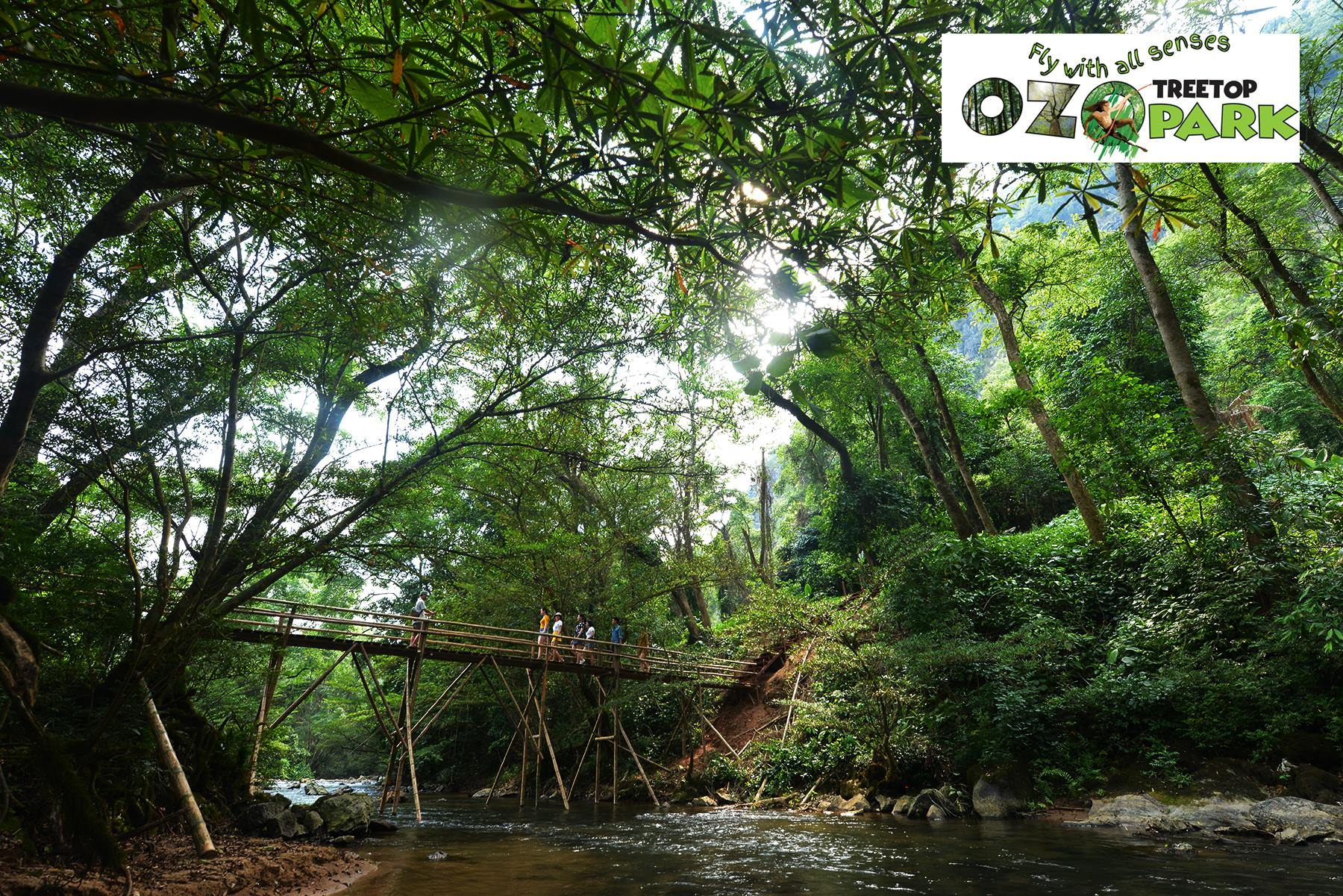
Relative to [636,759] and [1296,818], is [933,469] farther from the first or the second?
[636,759]

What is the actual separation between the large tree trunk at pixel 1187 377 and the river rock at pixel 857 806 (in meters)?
6.30

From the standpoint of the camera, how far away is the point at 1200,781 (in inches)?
287

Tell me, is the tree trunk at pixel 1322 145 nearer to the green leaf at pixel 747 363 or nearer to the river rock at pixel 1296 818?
the river rock at pixel 1296 818

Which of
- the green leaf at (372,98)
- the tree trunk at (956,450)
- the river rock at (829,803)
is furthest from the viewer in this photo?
the tree trunk at (956,450)

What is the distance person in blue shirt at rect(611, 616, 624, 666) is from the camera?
1224 cm

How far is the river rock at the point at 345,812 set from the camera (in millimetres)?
7164

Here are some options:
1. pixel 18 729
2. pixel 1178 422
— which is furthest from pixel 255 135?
pixel 1178 422

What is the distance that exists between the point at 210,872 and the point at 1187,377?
38.8ft

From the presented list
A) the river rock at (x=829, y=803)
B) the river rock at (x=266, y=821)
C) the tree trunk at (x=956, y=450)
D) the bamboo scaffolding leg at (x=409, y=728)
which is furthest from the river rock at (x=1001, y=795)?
the river rock at (x=266, y=821)

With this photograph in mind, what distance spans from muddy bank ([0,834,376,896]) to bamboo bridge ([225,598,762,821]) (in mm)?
1697

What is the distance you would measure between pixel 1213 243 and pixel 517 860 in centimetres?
1347

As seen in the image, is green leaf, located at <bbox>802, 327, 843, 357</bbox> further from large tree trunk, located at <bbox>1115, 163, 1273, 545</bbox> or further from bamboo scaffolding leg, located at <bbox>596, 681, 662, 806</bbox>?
bamboo scaffolding leg, located at <bbox>596, 681, 662, 806</bbox>

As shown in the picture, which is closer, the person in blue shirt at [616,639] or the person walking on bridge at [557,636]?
the person walking on bridge at [557,636]

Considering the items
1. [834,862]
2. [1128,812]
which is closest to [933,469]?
[1128,812]
